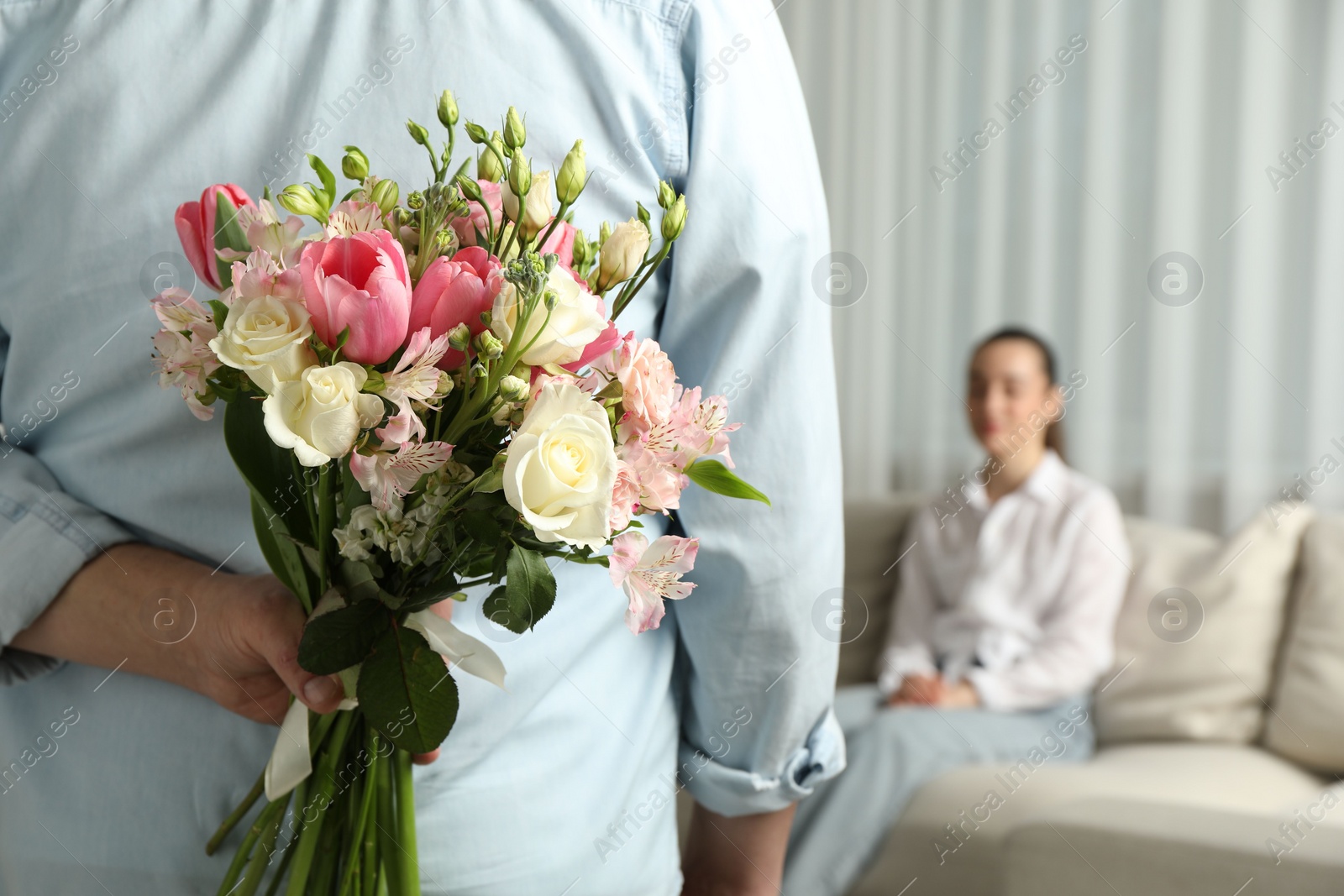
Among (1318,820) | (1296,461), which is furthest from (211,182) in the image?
(1296,461)

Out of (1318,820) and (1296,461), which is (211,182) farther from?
(1296,461)

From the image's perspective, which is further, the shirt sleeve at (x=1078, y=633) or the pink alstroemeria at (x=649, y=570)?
the shirt sleeve at (x=1078, y=633)

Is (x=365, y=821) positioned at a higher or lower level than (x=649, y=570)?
lower

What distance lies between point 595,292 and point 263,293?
14 centimetres

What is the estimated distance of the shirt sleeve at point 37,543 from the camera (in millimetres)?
514

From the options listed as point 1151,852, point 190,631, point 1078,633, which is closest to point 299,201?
point 190,631

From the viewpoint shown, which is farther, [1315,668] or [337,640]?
[1315,668]

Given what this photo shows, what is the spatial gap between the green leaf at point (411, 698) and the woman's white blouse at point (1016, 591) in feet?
6.07

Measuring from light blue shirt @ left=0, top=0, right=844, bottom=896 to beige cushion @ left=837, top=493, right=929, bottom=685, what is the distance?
6.40 feet

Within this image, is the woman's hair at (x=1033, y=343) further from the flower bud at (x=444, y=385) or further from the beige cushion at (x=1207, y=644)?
the flower bud at (x=444, y=385)

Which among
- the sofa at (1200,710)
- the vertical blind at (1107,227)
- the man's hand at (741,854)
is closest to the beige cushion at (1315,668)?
the sofa at (1200,710)

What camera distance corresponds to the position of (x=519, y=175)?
0.39 m

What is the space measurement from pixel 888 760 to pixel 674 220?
1.68 m

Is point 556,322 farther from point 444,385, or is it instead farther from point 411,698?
point 411,698
